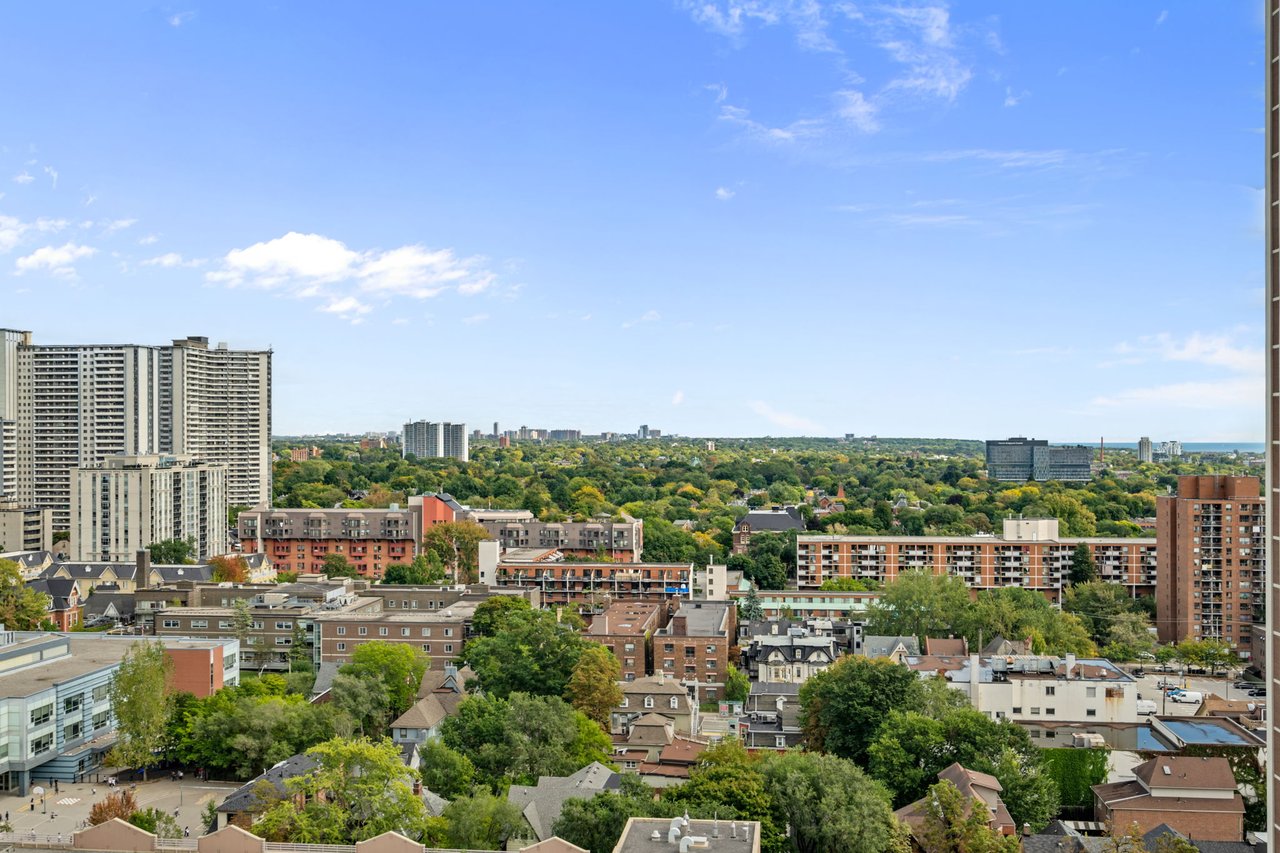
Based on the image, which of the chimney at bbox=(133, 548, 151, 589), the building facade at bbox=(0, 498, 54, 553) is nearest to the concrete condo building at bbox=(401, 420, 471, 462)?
the building facade at bbox=(0, 498, 54, 553)

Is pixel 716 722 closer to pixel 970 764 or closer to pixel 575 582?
pixel 970 764

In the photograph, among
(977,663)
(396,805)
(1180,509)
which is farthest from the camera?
(1180,509)

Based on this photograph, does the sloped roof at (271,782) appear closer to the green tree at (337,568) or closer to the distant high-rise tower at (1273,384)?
the distant high-rise tower at (1273,384)

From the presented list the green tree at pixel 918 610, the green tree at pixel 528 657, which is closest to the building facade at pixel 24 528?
the green tree at pixel 528 657

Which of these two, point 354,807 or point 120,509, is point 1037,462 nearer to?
point 120,509

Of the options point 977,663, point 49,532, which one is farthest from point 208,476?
point 977,663
